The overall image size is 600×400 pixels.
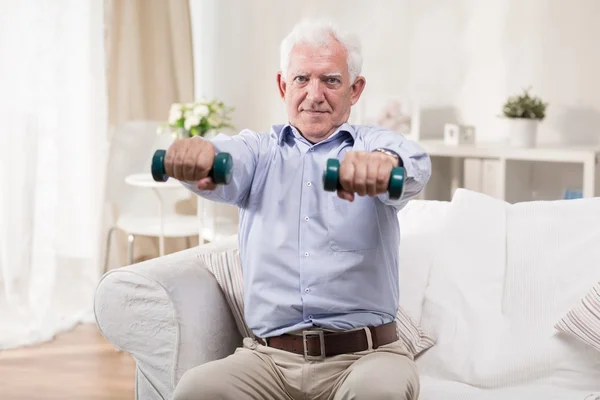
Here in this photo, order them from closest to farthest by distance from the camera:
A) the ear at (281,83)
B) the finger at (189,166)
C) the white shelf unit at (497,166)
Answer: the finger at (189,166) < the ear at (281,83) < the white shelf unit at (497,166)

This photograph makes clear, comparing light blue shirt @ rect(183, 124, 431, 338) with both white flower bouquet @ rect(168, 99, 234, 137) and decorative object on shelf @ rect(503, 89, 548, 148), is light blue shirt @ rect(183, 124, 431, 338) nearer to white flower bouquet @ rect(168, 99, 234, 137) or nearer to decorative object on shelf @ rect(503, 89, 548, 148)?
white flower bouquet @ rect(168, 99, 234, 137)

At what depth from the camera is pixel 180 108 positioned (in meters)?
4.34

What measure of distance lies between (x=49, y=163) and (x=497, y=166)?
7.01 feet

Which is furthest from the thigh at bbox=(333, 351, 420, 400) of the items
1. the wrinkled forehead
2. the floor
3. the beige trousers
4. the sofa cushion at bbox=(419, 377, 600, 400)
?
the floor

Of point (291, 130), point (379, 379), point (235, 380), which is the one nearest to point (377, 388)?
→ point (379, 379)

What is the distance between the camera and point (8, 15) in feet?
13.3

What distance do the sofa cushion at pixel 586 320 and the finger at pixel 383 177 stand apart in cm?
85

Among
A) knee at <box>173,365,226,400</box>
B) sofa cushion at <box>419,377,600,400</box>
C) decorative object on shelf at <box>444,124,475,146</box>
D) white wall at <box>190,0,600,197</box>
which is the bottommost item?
sofa cushion at <box>419,377,600,400</box>

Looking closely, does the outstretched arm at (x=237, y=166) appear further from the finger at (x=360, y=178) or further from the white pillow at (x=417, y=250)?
the white pillow at (x=417, y=250)

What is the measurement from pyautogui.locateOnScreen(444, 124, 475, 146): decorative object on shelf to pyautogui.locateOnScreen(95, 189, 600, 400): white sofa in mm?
1802

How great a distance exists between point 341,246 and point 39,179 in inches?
101

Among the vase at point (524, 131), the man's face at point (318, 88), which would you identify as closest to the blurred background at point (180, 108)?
the vase at point (524, 131)

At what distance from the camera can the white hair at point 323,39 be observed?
2123 millimetres

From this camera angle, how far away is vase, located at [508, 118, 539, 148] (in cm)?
423
